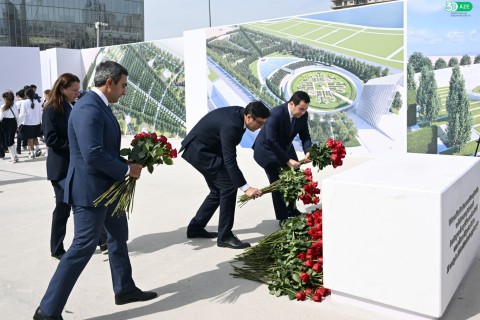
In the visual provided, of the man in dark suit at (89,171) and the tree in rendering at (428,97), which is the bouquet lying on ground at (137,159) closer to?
the man in dark suit at (89,171)

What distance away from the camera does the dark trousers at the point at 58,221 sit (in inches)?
187

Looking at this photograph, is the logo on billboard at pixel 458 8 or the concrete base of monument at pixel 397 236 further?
the logo on billboard at pixel 458 8

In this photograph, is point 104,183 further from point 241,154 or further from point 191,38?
point 191,38

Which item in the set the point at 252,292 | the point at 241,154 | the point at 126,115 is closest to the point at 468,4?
the point at 241,154

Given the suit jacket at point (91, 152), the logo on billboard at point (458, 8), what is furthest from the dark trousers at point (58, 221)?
the logo on billboard at point (458, 8)

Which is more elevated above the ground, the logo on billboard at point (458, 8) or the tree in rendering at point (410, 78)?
the logo on billboard at point (458, 8)

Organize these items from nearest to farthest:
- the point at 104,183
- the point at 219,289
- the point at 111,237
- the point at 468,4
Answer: the point at 104,183 → the point at 111,237 → the point at 219,289 → the point at 468,4

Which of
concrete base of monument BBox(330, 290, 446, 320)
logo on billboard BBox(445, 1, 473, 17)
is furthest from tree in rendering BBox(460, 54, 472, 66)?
concrete base of monument BBox(330, 290, 446, 320)

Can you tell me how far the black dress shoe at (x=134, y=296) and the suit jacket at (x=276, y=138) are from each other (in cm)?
230

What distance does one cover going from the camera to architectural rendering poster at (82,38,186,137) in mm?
15883

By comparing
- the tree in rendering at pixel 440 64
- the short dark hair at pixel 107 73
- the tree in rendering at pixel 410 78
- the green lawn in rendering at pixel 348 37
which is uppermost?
the green lawn in rendering at pixel 348 37

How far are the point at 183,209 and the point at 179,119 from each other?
9.31 metres

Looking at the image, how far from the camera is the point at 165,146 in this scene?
380cm

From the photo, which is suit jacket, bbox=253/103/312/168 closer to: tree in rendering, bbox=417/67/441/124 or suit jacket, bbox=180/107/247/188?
suit jacket, bbox=180/107/247/188
